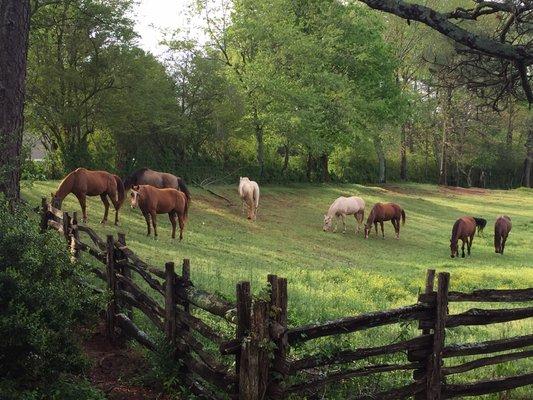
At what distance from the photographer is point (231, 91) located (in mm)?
30047

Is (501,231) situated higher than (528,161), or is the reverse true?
(528,161)

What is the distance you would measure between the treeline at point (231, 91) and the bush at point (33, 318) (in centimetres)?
1404

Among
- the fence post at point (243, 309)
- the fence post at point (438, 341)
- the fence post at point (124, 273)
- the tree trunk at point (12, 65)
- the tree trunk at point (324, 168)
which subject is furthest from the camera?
the tree trunk at point (324, 168)

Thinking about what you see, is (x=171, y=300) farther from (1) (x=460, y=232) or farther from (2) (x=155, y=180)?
(1) (x=460, y=232)

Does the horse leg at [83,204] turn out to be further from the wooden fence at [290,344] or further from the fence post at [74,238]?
the wooden fence at [290,344]

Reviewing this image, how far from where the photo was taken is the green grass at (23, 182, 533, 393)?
9688mm

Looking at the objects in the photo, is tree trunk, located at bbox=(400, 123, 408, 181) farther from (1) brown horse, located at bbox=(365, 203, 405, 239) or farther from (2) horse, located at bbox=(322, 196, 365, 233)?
(1) brown horse, located at bbox=(365, 203, 405, 239)

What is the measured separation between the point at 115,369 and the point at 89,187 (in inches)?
460

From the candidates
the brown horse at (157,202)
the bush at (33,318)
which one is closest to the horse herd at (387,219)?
the brown horse at (157,202)

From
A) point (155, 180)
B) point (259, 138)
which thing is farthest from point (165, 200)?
point (259, 138)

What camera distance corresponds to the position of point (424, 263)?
60.8ft

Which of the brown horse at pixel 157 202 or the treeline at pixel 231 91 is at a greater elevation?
the treeline at pixel 231 91

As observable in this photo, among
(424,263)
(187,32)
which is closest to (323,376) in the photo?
(424,263)

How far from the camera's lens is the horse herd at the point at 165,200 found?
1670 cm
